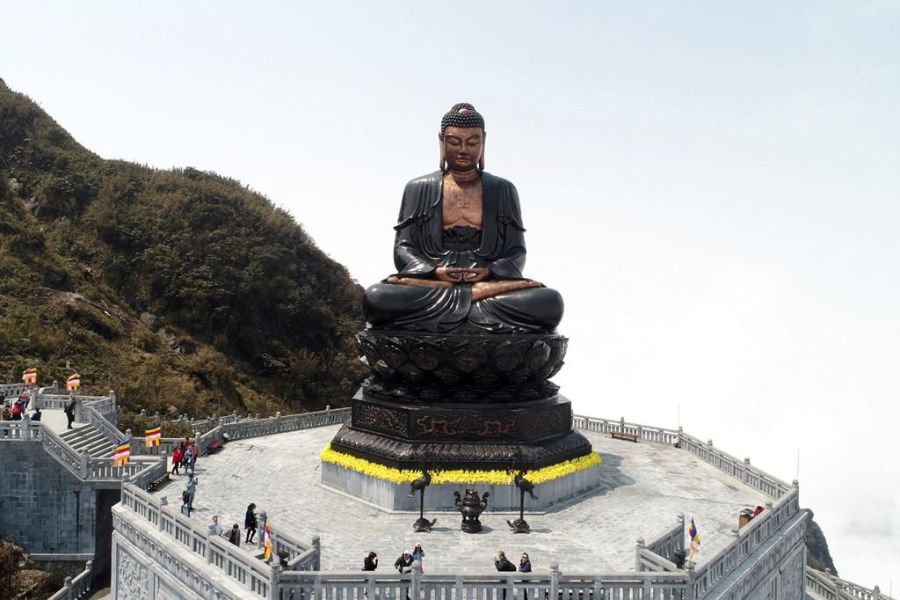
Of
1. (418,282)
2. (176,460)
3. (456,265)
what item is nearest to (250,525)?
(176,460)

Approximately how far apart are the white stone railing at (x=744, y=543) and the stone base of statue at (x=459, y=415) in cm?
434

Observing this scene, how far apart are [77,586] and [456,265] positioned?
502 inches

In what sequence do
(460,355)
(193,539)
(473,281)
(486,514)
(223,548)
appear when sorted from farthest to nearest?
(473,281), (460,355), (486,514), (193,539), (223,548)

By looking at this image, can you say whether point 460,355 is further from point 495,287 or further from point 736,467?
point 736,467

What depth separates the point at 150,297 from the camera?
40.7m

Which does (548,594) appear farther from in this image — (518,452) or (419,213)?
(419,213)

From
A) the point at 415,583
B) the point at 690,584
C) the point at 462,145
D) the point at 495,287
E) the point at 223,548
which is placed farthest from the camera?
the point at 462,145

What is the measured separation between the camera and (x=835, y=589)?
18141mm

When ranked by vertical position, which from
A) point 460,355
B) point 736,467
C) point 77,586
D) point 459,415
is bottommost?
point 77,586

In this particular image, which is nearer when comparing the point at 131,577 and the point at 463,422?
the point at 131,577

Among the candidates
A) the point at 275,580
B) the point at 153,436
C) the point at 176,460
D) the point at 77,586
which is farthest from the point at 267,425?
the point at 275,580

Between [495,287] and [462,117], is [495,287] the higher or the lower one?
the lower one

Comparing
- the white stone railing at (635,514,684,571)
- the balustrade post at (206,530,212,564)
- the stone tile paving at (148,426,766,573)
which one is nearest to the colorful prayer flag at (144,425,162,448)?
the stone tile paving at (148,426,766,573)

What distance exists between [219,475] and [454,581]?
978 cm
